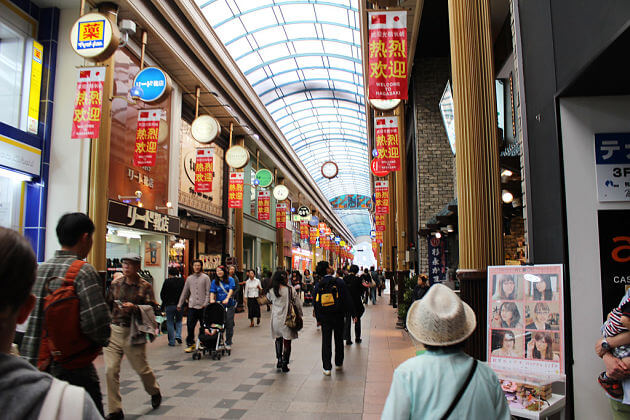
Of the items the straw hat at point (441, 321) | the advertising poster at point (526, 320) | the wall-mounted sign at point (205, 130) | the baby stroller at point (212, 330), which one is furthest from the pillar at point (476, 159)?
the wall-mounted sign at point (205, 130)

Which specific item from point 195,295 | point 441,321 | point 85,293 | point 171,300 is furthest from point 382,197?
point 441,321

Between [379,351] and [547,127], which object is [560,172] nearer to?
[547,127]

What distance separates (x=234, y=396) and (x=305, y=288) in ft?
52.7

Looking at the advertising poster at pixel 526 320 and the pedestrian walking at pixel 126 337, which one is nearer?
the advertising poster at pixel 526 320

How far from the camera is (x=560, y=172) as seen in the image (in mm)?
3635

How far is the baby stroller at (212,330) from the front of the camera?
8.02 metres

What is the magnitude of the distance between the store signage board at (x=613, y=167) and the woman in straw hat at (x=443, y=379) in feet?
8.05

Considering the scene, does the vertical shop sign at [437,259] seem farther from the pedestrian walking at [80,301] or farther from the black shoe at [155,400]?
the pedestrian walking at [80,301]

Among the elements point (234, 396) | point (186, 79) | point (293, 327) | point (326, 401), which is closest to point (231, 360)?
point (293, 327)

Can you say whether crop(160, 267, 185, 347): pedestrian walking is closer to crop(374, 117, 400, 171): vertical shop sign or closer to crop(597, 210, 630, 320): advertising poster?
crop(374, 117, 400, 171): vertical shop sign

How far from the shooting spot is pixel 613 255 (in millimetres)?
3562

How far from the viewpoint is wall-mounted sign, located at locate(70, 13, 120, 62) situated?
7.98 m

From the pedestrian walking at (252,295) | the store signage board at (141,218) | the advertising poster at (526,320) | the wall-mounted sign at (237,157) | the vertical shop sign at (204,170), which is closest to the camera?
the advertising poster at (526,320)

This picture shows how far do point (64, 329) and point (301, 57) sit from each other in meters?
21.2
